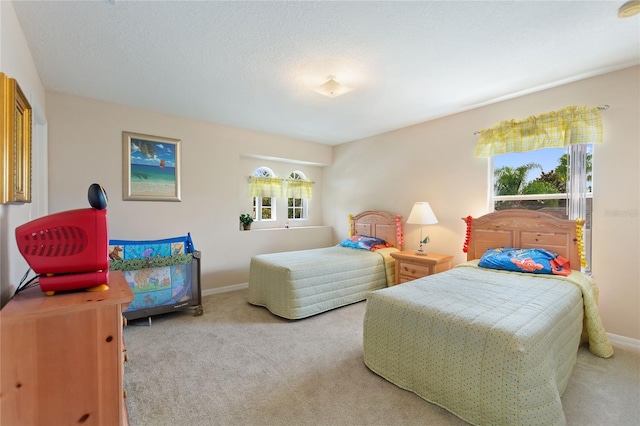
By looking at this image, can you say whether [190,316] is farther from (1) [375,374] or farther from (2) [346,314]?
(1) [375,374]

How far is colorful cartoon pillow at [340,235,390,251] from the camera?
4.17 meters

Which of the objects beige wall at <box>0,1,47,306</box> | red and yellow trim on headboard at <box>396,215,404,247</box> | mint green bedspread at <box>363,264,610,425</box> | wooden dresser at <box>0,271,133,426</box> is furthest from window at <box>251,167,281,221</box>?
wooden dresser at <box>0,271,133,426</box>

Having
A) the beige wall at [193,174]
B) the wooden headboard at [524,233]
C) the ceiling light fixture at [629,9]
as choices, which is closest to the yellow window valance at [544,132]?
the wooden headboard at [524,233]

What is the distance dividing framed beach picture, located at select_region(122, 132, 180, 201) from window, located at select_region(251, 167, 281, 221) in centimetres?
126

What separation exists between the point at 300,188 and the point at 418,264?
2558 millimetres

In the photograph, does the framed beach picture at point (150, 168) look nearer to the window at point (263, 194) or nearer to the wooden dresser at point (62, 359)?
the window at point (263, 194)

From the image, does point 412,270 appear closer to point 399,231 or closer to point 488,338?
point 399,231

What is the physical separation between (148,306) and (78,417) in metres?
2.12

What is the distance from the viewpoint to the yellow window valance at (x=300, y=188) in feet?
16.6

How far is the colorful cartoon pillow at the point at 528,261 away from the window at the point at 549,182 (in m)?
0.38

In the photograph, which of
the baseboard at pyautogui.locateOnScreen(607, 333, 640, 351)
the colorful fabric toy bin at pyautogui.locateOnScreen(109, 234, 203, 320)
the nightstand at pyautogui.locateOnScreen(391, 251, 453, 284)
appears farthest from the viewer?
the nightstand at pyautogui.locateOnScreen(391, 251, 453, 284)

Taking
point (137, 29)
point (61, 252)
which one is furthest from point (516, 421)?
point (137, 29)

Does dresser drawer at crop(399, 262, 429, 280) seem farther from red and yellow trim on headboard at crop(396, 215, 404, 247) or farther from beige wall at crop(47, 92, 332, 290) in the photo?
beige wall at crop(47, 92, 332, 290)

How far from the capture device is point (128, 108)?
3.35 meters
